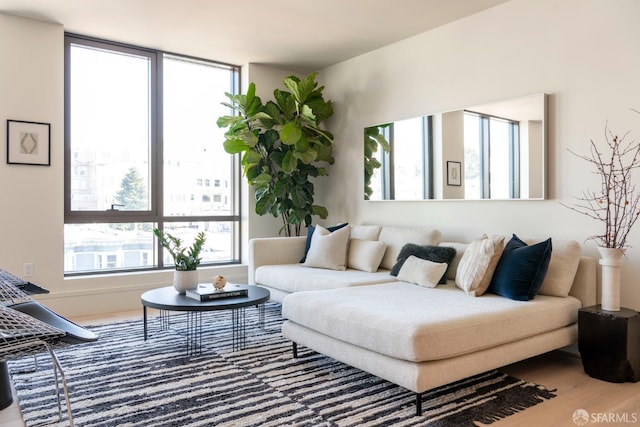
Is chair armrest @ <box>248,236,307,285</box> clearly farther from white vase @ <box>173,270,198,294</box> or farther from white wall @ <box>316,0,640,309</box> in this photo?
white vase @ <box>173,270,198,294</box>

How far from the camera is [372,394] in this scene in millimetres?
2535

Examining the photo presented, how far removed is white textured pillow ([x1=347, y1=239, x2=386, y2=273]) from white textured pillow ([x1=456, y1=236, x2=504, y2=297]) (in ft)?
3.46

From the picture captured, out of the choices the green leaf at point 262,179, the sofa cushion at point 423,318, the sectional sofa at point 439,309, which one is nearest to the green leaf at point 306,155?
the green leaf at point 262,179

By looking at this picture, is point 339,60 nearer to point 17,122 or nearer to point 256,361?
point 17,122

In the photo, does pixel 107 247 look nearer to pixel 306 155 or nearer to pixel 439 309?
pixel 306 155

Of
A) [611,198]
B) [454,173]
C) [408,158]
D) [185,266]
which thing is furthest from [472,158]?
[185,266]

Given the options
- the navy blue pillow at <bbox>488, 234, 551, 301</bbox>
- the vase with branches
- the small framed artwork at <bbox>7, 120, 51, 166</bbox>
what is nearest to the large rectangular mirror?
the vase with branches

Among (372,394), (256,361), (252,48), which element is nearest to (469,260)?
(372,394)

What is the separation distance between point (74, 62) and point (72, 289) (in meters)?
2.18

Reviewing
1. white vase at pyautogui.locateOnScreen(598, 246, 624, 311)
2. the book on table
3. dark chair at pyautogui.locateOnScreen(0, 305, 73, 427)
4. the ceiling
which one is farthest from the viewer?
A: the ceiling

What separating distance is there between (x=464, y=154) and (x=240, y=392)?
265cm

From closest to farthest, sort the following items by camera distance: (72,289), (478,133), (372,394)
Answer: (372,394) < (478,133) < (72,289)

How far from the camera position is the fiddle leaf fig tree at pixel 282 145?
497cm

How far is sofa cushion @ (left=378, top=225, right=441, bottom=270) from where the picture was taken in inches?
152
